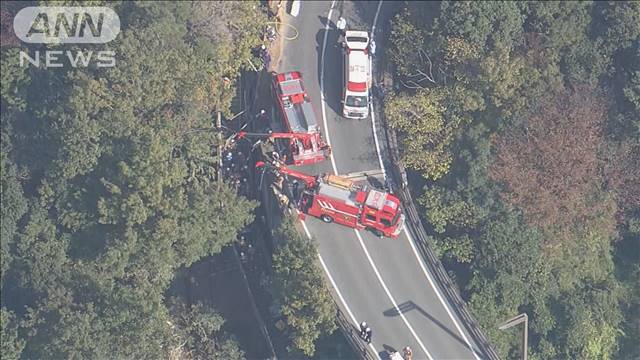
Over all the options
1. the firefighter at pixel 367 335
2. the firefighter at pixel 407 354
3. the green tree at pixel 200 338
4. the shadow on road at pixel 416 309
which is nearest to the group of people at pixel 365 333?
the firefighter at pixel 367 335

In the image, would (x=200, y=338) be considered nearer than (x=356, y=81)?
Yes

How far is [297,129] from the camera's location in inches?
2692

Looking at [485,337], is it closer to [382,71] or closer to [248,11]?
[382,71]

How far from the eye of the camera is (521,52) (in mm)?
73250

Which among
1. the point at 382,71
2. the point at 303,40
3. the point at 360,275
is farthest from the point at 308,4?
the point at 360,275

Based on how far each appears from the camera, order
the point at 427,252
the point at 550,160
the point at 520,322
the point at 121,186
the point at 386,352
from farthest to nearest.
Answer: the point at 550,160, the point at 427,252, the point at 520,322, the point at 121,186, the point at 386,352

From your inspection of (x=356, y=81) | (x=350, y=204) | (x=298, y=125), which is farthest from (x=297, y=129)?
(x=350, y=204)

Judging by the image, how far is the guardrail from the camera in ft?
216

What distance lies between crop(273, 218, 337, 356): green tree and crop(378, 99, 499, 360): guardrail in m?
8.82

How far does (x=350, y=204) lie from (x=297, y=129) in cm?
760

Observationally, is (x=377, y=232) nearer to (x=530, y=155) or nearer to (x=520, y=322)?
(x=520, y=322)

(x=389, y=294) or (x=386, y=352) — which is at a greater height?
(x=389, y=294)

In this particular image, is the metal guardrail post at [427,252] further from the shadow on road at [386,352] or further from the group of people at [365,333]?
the group of people at [365,333]

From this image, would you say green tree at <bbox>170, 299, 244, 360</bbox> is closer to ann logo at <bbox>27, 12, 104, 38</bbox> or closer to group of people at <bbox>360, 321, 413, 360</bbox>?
group of people at <bbox>360, 321, 413, 360</bbox>
